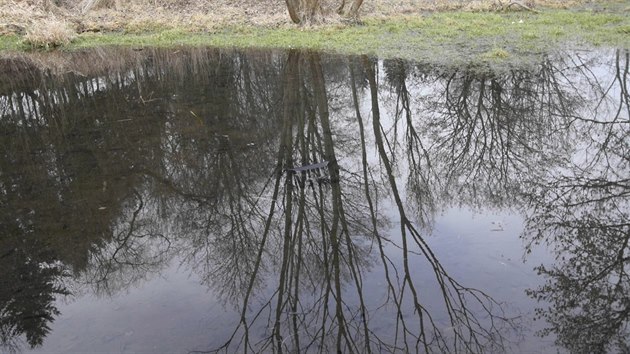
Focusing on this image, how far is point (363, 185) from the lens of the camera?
7.39m

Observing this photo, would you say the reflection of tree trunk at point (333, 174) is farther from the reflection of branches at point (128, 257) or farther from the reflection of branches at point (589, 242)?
the reflection of branches at point (128, 257)

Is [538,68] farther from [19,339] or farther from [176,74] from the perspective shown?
[19,339]

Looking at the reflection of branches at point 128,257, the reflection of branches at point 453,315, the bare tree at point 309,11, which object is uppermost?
the bare tree at point 309,11

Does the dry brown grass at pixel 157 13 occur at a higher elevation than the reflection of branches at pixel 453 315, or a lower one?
higher

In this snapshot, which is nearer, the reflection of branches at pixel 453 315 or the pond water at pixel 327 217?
the reflection of branches at pixel 453 315

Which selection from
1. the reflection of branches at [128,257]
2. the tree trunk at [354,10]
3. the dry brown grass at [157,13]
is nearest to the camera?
the reflection of branches at [128,257]

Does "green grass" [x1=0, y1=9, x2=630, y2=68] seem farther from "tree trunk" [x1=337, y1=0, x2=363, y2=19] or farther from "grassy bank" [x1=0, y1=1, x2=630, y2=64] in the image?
"tree trunk" [x1=337, y1=0, x2=363, y2=19]

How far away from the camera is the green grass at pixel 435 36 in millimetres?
14102

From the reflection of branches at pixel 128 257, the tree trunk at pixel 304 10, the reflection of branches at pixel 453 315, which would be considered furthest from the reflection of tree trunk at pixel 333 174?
the tree trunk at pixel 304 10

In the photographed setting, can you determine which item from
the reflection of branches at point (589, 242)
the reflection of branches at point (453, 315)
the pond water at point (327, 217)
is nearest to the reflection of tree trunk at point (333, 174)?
the pond water at point (327, 217)

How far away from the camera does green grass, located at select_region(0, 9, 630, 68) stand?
14102 millimetres

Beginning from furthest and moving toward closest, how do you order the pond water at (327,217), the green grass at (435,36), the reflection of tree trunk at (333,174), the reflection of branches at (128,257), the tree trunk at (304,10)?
1. the tree trunk at (304,10)
2. the green grass at (435,36)
3. the reflection of branches at (128,257)
4. the reflection of tree trunk at (333,174)
5. the pond water at (327,217)

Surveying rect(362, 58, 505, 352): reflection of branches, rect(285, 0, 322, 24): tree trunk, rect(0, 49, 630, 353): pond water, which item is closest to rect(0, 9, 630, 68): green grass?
rect(285, 0, 322, 24): tree trunk

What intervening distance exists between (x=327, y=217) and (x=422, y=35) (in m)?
11.2
